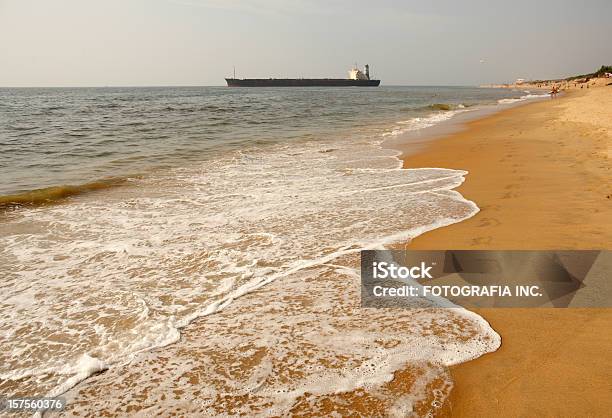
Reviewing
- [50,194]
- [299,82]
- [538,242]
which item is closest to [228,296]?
[538,242]

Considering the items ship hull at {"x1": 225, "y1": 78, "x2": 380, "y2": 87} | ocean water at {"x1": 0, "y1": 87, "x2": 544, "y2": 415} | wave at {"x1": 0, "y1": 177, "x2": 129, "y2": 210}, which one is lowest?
ocean water at {"x1": 0, "y1": 87, "x2": 544, "y2": 415}

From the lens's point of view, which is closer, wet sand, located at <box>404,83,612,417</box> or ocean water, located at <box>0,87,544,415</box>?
wet sand, located at <box>404,83,612,417</box>

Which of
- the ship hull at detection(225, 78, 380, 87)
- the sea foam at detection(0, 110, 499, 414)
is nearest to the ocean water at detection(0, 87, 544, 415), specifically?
the sea foam at detection(0, 110, 499, 414)

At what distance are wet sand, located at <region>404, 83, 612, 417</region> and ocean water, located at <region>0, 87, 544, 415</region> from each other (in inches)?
9.6

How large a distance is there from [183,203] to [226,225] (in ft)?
5.95

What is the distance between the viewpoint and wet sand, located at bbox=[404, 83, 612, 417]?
237 centimetres

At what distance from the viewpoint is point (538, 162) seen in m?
8.80

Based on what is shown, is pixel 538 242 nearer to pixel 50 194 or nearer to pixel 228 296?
pixel 228 296

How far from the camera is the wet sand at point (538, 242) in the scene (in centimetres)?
237

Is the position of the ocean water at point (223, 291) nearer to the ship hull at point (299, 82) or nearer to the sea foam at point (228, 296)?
the sea foam at point (228, 296)

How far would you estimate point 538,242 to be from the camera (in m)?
4.51

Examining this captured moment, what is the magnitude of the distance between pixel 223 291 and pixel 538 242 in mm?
3821

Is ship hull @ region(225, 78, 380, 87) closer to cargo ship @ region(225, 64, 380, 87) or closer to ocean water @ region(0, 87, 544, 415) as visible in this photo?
cargo ship @ region(225, 64, 380, 87)

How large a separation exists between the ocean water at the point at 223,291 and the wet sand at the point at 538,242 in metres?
0.24
